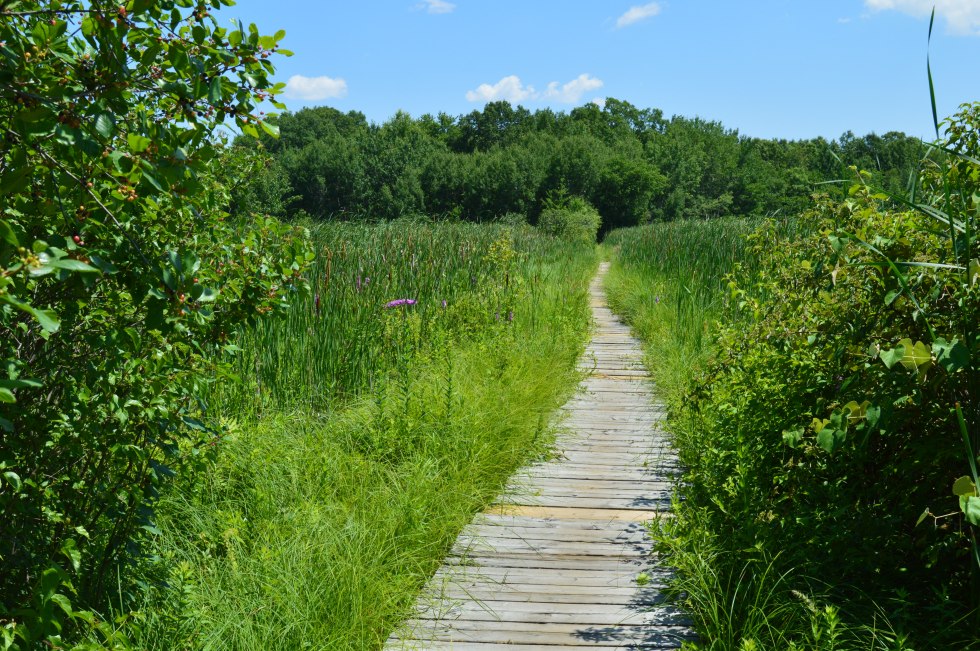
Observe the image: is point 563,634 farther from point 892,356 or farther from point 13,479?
point 13,479

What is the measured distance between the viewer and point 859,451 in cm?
254

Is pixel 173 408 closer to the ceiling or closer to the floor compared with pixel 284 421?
closer to the ceiling

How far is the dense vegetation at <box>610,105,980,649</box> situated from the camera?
2293 mm

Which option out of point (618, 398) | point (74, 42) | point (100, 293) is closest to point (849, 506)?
point (100, 293)

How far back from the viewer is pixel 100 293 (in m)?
2.38

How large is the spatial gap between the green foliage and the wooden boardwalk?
1179 mm

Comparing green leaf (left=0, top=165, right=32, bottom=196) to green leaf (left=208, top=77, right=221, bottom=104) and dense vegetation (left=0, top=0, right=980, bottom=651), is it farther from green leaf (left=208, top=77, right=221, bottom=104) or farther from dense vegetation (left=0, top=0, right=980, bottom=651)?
green leaf (left=208, top=77, right=221, bottom=104)

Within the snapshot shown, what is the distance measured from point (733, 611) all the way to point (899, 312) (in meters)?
1.21

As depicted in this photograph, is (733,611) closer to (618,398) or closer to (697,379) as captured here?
(697,379)

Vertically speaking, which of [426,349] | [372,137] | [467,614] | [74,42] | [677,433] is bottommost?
[467,614]

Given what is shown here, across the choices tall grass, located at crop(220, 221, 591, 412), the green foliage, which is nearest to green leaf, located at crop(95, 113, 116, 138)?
the green foliage

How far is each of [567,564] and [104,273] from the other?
229cm

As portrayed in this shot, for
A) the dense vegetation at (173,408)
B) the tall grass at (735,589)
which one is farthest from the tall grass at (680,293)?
the dense vegetation at (173,408)

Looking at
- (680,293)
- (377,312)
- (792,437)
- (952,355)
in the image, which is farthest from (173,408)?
(680,293)
